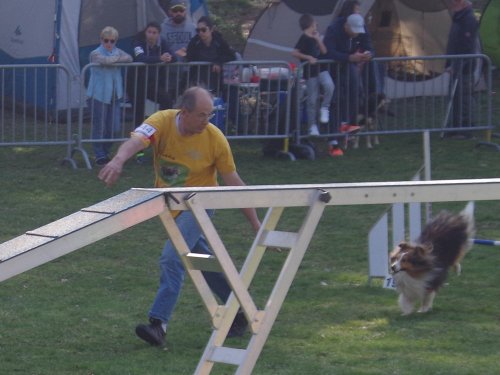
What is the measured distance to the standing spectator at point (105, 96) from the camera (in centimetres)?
1239

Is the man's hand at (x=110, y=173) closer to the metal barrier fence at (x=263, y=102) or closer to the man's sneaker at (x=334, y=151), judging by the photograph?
the metal barrier fence at (x=263, y=102)

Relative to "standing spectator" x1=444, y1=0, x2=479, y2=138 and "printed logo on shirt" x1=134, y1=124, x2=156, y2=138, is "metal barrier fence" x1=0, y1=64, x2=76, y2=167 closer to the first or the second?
"standing spectator" x1=444, y1=0, x2=479, y2=138

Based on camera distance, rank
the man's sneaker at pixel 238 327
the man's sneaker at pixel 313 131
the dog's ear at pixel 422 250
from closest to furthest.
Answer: the man's sneaker at pixel 238 327 < the dog's ear at pixel 422 250 < the man's sneaker at pixel 313 131

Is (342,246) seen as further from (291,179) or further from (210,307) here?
(210,307)

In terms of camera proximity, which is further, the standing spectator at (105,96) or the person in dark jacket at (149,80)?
the person in dark jacket at (149,80)

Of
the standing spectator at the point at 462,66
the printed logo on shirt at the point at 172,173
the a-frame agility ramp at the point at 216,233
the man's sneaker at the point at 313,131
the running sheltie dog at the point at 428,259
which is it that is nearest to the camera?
the a-frame agility ramp at the point at 216,233

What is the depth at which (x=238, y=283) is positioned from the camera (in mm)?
4949

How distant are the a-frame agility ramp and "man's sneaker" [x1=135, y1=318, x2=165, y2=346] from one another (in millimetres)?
1080

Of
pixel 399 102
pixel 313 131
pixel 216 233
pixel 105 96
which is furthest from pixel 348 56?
pixel 216 233

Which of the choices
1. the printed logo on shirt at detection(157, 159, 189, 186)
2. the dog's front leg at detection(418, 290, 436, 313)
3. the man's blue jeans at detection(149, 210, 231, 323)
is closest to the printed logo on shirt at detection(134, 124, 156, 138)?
the printed logo on shirt at detection(157, 159, 189, 186)

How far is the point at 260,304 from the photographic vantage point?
7.47m

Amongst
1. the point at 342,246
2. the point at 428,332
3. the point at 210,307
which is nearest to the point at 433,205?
the point at 342,246

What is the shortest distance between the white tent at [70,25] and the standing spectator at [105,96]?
2.38 m

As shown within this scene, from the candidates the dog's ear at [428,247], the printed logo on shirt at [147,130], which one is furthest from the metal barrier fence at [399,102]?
the printed logo on shirt at [147,130]
